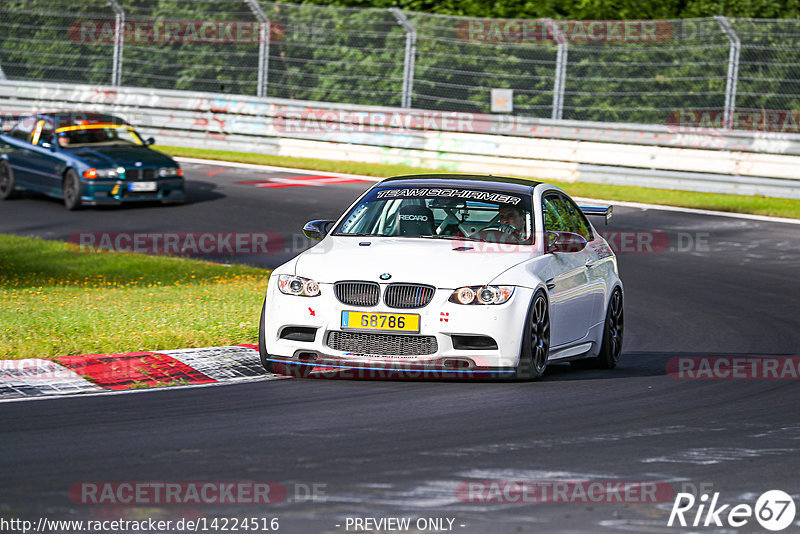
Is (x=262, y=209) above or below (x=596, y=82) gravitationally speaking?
below

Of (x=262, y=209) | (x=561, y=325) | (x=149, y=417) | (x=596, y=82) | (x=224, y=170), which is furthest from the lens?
(x=224, y=170)

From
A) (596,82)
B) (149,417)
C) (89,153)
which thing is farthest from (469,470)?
(596,82)

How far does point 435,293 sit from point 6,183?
1524 centimetres

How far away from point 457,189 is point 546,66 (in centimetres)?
1483

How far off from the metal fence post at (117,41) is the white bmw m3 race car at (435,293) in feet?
65.0

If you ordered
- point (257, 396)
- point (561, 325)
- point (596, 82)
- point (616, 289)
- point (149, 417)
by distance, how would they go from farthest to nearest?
1. point (596, 82)
2. point (616, 289)
3. point (561, 325)
4. point (257, 396)
5. point (149, 417)

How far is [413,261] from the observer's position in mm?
8984

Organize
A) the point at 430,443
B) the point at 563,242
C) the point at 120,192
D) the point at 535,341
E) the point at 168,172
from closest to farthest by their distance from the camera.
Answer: the point at 430,443
the point at 535,341
the point at 563,242
the point at 120,192
the point at 168,172

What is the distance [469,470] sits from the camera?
6.48 meters

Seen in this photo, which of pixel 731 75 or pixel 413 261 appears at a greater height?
pixel 731 75

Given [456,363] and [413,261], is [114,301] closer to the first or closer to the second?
[413,261]

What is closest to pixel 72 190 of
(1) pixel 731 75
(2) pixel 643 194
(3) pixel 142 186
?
(3) pixel 142 186

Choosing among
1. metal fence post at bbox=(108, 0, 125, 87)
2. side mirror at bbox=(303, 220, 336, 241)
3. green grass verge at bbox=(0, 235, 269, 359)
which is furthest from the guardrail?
side mirror at bbox=(303, 220, 336, 241)

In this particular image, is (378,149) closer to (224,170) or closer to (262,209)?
(224,170)
